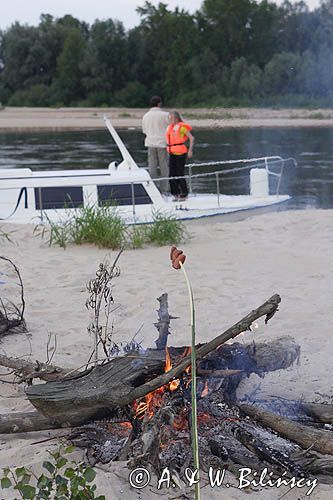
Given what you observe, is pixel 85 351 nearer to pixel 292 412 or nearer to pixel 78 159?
pixel 292 412

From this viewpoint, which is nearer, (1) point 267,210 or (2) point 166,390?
(2) point 166,390

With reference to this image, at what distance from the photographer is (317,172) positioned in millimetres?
23719

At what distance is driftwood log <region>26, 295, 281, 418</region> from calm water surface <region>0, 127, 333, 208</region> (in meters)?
13.5

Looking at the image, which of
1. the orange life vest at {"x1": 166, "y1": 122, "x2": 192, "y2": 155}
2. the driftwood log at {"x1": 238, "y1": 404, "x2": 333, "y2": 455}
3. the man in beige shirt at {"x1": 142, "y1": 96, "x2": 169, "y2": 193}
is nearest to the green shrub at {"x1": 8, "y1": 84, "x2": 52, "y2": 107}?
the man in beige shirt at {"x1": 142, "y1": 96, "x2": 169, "y2": 193}

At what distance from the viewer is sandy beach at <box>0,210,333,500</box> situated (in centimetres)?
464

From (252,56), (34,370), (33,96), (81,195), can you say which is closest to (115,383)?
(34,370)

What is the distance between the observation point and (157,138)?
1358 centimetres

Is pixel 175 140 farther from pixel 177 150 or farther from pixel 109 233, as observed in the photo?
pixel 109 233

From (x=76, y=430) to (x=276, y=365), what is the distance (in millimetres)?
1201

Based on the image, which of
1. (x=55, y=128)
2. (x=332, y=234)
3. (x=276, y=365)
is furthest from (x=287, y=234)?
(x=55, y=128)

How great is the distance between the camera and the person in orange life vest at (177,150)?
13.1 meters

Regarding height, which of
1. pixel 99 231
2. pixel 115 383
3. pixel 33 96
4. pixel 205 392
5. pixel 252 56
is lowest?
pixel 99 231

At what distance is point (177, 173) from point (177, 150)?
0.47 m

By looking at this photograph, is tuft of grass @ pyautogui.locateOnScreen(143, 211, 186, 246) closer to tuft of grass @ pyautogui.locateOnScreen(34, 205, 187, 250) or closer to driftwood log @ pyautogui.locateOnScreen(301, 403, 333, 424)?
tuft of grass @ pyautogui.locateOnScreen(34, 205, 187, 250)
